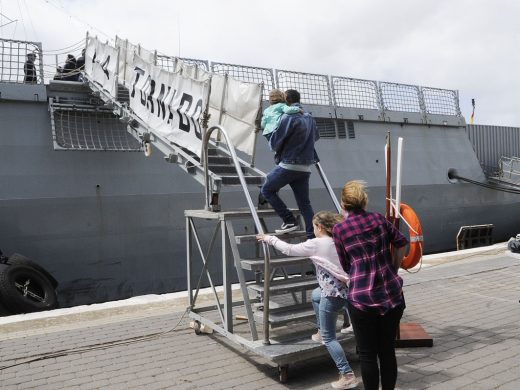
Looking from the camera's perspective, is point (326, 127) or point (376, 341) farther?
point (326, 127)

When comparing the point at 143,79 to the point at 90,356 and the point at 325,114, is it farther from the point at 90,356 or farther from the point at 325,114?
the point at 325,114

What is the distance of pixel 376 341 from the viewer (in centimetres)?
293

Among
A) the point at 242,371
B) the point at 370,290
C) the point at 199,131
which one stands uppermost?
the point at 199,131

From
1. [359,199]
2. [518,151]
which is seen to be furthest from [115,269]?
[518,151]

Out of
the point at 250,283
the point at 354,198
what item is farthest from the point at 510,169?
the point at 354,198

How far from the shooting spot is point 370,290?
288 centimetres

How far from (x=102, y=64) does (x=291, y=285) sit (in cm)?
669

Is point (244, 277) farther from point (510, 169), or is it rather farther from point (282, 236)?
point (510, 169)

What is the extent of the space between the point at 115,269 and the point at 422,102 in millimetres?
11075

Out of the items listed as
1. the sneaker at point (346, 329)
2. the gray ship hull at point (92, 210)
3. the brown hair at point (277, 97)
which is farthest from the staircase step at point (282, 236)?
the gray ship hull at point (92, 210)

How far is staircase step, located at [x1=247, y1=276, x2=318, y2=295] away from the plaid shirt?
1.07m

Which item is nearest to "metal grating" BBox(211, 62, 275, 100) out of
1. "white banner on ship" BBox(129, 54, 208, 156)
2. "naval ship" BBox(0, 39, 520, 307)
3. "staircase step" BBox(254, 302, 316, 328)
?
"naval ship" BBox(0, 39, 520, 307)

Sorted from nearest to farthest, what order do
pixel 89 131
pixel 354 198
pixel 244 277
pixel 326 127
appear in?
pixel 354 198, pixel 244 277, pixel 89 131, pixel 326 127

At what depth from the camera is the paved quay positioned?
3748mm
